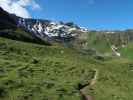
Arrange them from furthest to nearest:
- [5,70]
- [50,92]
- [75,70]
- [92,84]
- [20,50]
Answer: [20,50] < [75,70] < [92,84] < [5,70] < [50,92]

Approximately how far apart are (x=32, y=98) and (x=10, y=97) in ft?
14.0

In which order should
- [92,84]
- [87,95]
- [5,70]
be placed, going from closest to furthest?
[87,95], [5,70], [92,84]

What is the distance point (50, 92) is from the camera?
66250mm

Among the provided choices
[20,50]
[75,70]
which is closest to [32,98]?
[75,70]

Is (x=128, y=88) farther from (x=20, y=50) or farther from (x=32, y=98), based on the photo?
(x=20, y=50)

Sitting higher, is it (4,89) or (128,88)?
(4,89)

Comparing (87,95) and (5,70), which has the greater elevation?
(5,70)

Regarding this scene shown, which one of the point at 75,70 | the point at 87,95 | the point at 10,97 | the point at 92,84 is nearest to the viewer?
the point at 10,97

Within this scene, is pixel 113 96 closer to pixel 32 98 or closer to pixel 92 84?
pixel 92 84

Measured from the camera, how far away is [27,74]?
276 ft

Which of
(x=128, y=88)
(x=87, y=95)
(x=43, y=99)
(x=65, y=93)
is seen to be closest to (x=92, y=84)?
(x=128, y=88)

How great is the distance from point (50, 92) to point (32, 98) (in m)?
7.48

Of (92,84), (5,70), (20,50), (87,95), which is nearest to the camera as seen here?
(87,95)

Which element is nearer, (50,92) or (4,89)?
(4,89)
